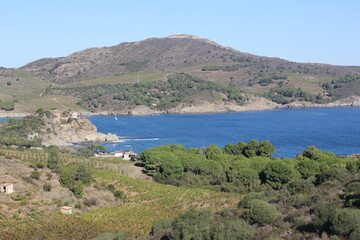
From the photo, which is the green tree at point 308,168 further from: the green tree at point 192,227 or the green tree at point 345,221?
the green tree at point 345,221

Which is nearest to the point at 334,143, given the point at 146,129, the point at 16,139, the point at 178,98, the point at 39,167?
the point at 146,129

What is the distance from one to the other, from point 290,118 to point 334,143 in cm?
5898

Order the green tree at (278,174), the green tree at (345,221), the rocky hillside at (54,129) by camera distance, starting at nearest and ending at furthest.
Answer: the green tree at (345,221) → the green tree at (278,174) → the rocky hillside at (54,129)

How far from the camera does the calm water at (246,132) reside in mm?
100625

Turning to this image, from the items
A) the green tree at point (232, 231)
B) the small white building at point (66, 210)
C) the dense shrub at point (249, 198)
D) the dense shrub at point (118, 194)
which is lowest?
the dense shrub at point (118, 194)

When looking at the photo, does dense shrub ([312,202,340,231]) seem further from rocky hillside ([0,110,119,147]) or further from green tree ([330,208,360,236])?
rocky hillside ([0,110,119,147])

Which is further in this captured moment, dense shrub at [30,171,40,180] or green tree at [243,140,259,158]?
green tree at [243,140,259,158]

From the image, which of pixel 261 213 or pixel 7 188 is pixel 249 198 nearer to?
pixel 261 213

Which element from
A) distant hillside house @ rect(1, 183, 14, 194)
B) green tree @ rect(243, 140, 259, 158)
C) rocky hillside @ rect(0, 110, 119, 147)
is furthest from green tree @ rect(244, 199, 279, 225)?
rocky hillside @ rect(0, 110, 119, 147)

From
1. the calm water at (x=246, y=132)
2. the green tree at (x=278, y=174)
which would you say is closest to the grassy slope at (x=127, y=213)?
the green tree at (x=278, y=174)

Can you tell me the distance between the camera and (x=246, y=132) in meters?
123

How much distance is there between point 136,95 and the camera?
646 feet

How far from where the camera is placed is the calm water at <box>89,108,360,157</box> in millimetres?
100625

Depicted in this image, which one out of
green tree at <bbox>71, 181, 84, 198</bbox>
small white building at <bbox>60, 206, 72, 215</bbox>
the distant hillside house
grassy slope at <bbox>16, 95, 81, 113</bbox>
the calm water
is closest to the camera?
small white building at <bbox>60, 206, 72, 215</bbox>
